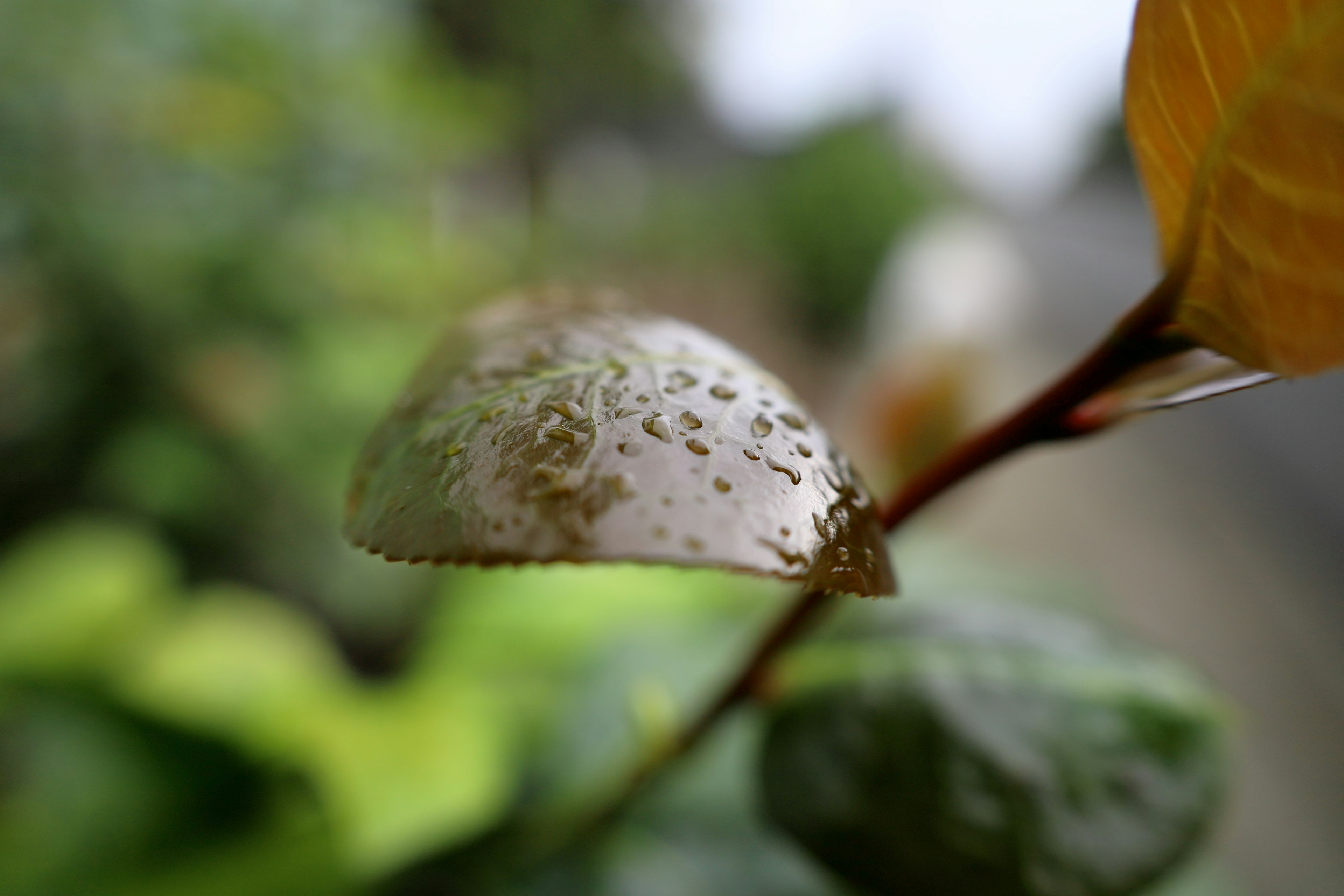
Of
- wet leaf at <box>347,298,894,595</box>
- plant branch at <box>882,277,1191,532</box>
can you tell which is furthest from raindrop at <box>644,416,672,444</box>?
plant branch at <box>882,277,1191,532</box>

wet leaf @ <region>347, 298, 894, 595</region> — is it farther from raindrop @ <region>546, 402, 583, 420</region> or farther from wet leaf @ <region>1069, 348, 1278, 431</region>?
wet leaf @ <region>1069, 348, 1278, 431</region>

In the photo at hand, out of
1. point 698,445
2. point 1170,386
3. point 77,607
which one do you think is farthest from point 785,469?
point 77,607

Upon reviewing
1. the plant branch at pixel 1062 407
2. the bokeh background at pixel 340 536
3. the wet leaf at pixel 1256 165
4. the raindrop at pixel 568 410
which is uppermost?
the wet leaf at pixel 1256 165

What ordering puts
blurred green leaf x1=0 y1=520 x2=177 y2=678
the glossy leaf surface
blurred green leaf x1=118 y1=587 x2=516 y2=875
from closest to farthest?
1. the glossy leaf surface
2. blurred green leaf x1=118 y1=587 x2=516 y2=875
3. blurred green leaf x1=0 y1=520 x2=177 y2=678

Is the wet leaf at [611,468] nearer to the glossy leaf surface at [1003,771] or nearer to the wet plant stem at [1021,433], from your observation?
the wet plant stem at [1021,433]

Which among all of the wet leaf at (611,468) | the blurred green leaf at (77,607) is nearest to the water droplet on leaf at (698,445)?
the wet leaf at (611,468)

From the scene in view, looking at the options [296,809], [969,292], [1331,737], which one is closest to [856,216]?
[969,292]
